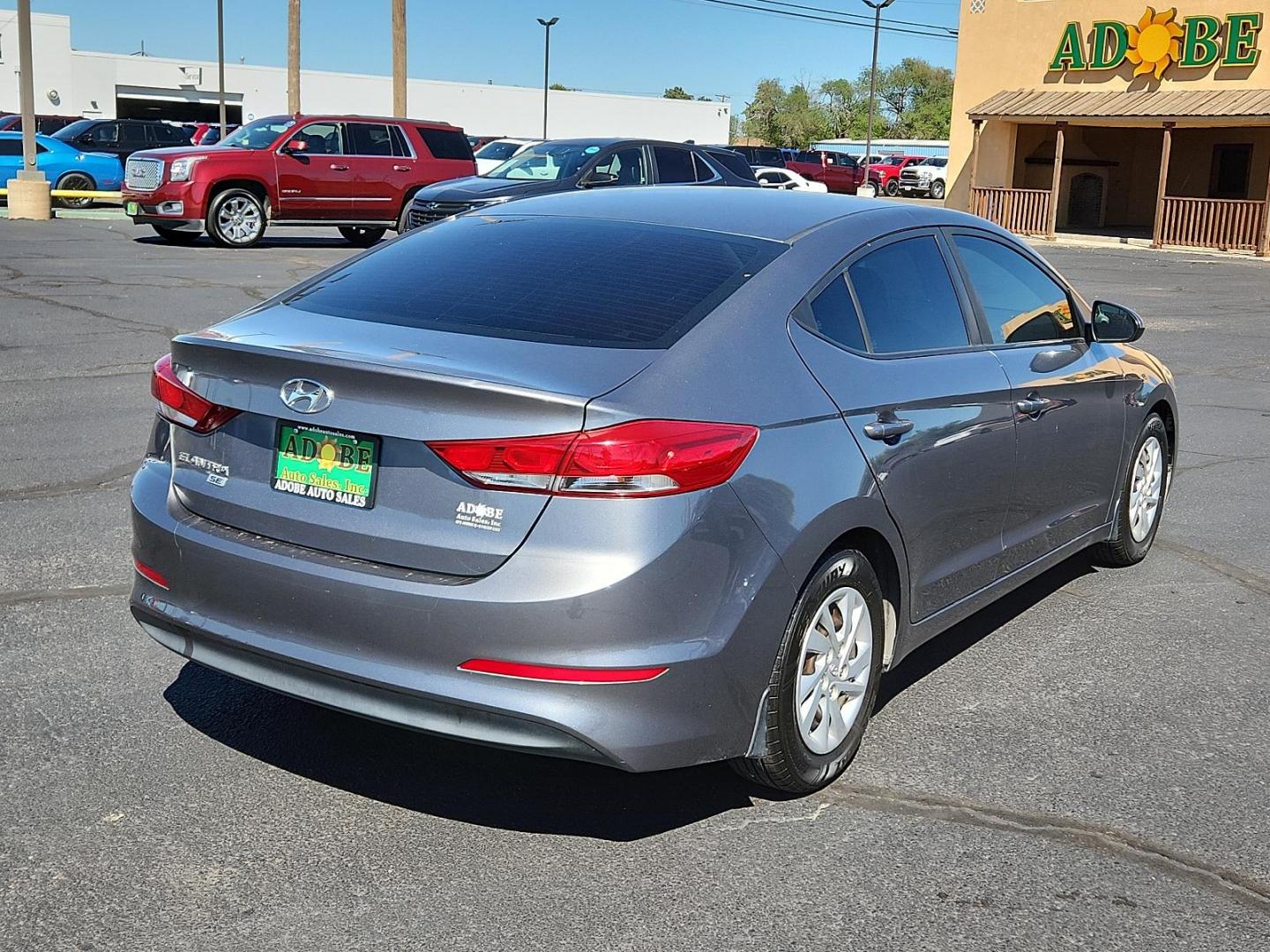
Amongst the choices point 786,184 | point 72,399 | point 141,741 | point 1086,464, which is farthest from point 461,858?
point 786,184

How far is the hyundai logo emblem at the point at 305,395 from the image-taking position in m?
3.53

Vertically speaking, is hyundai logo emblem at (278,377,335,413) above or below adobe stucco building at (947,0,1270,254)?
below

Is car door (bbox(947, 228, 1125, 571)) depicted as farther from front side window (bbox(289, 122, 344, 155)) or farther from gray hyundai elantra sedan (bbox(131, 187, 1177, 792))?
front side window (bbox(289, 122, 344, 155))

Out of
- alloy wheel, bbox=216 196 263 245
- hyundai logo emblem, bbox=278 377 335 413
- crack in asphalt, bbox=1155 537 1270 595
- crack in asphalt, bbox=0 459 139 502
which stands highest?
hyundai logo emblem, bbox=278 377 335 413

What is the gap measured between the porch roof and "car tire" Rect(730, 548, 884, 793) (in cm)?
3219

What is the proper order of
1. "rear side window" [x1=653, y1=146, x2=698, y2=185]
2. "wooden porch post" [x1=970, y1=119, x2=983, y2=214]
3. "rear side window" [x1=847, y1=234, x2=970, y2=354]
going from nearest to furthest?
"rear side window" [x1=847, y1=234, x2=970, y2=354] < "rear side window" [x1=653, y1=146, x2=698, y2=185] < "wooden porch post" [x1=970, y1=119, x2=983, y2=214]

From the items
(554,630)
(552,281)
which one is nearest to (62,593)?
(552,281)

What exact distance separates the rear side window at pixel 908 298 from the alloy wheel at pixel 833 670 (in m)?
0.84

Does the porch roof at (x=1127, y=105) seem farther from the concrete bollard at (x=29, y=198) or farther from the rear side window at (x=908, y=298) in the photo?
the rear side window at (x=908, y=298)

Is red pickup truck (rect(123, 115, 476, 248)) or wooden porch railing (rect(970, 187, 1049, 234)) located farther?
wooden porch railing (rect(970, 187, 1049, 234))

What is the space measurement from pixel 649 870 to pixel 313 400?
4.74ft

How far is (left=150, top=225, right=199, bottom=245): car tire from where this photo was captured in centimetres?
2183

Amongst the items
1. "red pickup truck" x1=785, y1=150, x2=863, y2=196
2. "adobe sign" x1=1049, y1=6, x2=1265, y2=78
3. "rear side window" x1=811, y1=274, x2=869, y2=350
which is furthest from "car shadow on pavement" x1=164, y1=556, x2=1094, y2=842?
"red pickup truck" x1=785, y1=150, x2=863, y2=196

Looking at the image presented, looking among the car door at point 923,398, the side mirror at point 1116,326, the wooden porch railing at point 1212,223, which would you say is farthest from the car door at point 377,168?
the wooden porch railing at point 1212,223
